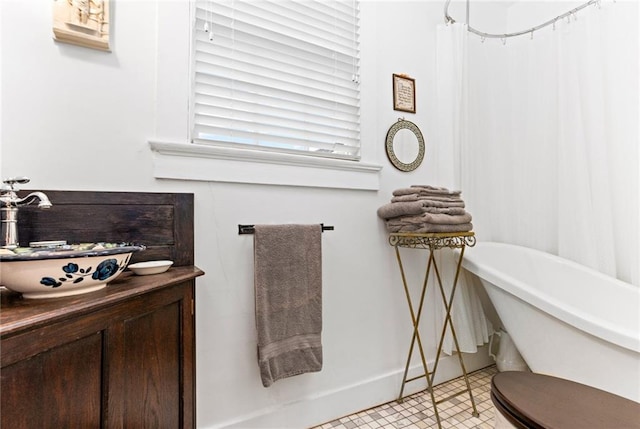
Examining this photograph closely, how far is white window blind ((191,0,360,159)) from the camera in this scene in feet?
4.58

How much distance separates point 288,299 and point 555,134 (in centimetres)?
210

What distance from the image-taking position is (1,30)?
3.41ft

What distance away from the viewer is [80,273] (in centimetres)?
68

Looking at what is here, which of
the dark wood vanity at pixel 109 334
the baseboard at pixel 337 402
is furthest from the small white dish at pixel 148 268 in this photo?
the baseboard at pixel 337 402

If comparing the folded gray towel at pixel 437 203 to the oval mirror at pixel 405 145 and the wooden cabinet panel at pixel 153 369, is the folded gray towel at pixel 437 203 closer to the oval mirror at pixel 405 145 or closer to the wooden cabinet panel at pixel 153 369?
the oval mirror at pixel 405 145

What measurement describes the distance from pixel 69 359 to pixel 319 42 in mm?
1701

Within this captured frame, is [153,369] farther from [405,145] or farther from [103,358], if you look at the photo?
[405,145]

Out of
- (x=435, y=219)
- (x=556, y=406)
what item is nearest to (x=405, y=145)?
(x=435, y=219)

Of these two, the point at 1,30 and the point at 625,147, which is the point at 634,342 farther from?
the point at 1,30

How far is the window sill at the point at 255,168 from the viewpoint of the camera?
1.29 metres

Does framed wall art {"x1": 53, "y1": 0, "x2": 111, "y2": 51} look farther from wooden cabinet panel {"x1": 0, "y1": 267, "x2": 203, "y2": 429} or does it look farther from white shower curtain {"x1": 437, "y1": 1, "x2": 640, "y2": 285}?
white shower curtain {"x1": 437, "y1": 1, "x2": 640, "y2": 285}

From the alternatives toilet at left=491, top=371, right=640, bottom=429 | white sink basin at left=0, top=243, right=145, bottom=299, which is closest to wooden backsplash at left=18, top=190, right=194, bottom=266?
white sink basin at left=0, top=243, right=145, bottom=299

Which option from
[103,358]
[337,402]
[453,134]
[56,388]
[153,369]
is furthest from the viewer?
[453,134]

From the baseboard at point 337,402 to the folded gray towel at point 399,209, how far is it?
3.09ft
